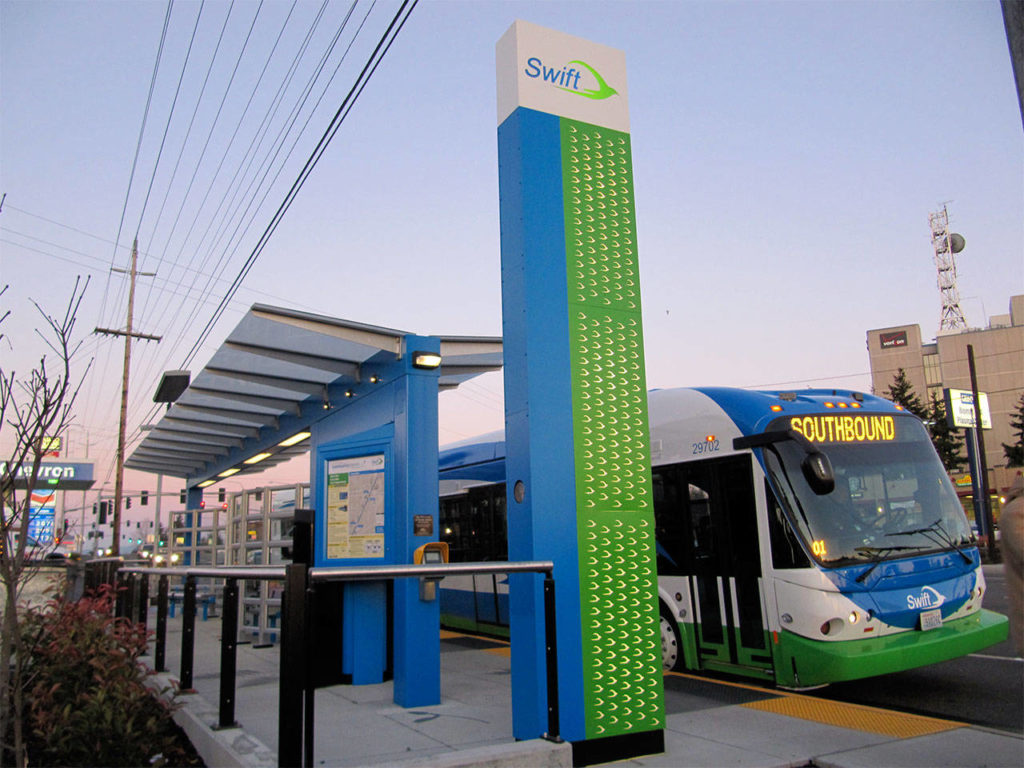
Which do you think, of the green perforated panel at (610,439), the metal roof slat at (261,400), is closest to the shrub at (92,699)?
the green perforated panel at (610,439)

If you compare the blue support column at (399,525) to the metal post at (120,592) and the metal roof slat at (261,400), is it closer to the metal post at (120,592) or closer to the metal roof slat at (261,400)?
the metal post at (120,592)

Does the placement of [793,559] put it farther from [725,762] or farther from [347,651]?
[347,651]

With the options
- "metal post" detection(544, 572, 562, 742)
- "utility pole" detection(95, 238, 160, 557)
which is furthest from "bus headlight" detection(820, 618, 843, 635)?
"utility pole" detection(95, 238, 160, 557)

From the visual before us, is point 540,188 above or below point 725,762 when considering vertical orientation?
above

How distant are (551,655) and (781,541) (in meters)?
3.29

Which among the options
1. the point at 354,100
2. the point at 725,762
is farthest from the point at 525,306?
the point at 354,100

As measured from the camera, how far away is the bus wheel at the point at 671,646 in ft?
27.8

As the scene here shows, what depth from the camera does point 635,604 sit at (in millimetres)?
5262

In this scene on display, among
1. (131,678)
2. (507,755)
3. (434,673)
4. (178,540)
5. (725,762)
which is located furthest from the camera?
(178,540)

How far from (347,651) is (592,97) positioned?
5349mm

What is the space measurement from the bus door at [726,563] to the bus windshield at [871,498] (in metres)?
0.48

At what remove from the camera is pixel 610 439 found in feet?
17.7

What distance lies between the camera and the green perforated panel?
508 centimetres

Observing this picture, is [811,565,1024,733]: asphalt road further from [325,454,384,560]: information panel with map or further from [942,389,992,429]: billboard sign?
[942,389,992,429]: billboard sign
